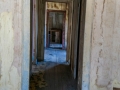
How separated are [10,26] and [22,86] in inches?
29.3

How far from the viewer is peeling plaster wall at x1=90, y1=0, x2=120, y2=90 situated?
2.21 m

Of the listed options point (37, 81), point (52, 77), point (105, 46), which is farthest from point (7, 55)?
point (52, 77)

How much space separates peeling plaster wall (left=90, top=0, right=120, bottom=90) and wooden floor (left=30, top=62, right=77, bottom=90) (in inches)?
64.5

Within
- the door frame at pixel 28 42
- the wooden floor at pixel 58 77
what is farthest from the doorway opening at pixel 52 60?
the door frame at pixel 28 42

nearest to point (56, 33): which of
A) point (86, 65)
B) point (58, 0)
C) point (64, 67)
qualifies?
point (58, 0)

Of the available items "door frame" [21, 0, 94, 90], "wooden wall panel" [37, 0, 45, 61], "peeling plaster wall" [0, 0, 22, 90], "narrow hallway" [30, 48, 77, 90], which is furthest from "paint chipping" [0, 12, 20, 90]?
"wooden wall panel" [37, 0, 45, 61]

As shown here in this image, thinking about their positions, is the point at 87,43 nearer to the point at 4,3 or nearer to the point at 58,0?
the point at 4,3

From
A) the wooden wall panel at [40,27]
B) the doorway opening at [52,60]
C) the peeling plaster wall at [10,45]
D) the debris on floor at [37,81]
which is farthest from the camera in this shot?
the wooden wall panel at [40,27]

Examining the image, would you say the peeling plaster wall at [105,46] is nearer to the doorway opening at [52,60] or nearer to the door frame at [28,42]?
the door frame at [28,42]

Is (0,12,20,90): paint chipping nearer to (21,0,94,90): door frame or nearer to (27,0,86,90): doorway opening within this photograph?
(21,0,94,90): door frame

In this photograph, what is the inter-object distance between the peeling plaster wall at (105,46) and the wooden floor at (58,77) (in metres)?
1.64

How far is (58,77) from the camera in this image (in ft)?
15.1

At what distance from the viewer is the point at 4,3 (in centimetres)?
215

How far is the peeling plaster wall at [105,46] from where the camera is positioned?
2.21 m
